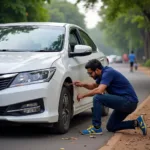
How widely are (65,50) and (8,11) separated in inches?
598

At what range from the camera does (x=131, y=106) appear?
7.38 m

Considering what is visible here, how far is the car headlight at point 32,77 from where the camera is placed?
6758mm

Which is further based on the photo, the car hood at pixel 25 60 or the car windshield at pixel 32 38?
the car windshield at pixel 32 38

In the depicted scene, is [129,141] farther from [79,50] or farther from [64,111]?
[79,50]

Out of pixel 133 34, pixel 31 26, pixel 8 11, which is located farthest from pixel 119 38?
pixel 31 26

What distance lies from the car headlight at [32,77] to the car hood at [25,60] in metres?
0.07

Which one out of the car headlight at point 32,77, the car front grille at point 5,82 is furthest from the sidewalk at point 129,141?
the car front grille at point 5,82

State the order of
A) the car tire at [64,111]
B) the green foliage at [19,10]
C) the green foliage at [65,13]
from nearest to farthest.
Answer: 1. the car tire at [64,111]
2. the green foliage at [19,10]
3. the green foliage at [65,13]

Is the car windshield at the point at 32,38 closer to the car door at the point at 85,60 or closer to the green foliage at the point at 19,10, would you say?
the car door at the point at 85,60

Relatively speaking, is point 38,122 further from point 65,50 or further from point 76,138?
point 65,50

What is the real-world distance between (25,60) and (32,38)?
1194 millimetres

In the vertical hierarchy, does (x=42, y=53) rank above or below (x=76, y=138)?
above

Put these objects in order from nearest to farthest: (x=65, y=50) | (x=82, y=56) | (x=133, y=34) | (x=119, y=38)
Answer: (x=65, y=50) < (x=82, y=56) < (x=133, y=34) < (x=119, y=38)

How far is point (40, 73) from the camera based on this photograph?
6.90 m
